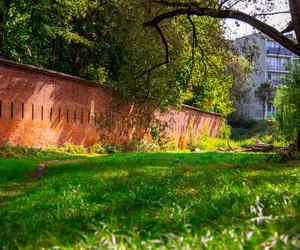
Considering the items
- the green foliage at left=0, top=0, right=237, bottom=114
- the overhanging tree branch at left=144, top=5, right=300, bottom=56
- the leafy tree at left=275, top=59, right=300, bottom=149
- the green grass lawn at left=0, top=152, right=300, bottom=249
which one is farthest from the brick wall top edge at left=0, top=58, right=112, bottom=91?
the green grass lawn at left=0, top=152, right=300, bottom=249

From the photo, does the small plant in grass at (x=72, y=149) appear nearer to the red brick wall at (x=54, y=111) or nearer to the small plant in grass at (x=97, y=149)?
the red brick wall at (x=54, y=111)

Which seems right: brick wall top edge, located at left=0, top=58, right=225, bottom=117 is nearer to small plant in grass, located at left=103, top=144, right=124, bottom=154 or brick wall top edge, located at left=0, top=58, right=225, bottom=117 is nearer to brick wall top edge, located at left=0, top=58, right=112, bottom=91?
brick wall top edge, located at left=0, top=58, right=112, bottom=91

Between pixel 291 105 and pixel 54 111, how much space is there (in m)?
10.9

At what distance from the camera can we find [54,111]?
21109 mm

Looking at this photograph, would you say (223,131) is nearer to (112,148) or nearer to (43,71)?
(112,148)

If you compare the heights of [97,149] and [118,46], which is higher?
[118,46]

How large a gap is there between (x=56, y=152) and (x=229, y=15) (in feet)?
33.2

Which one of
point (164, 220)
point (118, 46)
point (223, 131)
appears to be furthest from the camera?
point (223, 131)

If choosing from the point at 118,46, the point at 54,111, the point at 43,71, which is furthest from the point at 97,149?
the point at 118,46

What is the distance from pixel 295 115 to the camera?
21.5 m

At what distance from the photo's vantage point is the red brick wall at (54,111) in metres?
18.2

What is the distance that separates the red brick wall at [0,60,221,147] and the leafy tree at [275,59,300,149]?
7.72 metres

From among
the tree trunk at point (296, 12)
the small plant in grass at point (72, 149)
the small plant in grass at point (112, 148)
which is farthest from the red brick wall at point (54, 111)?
the tree trunk at point (296, 12)

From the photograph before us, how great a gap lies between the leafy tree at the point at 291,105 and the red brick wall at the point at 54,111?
7717 millimetres
